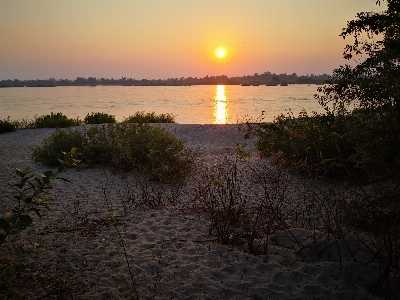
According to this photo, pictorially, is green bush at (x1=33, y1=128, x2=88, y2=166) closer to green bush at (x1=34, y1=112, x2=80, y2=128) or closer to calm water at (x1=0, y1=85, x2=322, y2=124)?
green bush at (x1=34, y1=112, x2=80, y2=128)

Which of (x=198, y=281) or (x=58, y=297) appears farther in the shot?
(x=198, y=281)

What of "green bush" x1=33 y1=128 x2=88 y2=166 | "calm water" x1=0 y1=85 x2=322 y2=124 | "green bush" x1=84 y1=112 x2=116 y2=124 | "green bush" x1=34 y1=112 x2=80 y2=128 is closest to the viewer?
"green bush" x1=33 y1=128 x2=88 y2=166

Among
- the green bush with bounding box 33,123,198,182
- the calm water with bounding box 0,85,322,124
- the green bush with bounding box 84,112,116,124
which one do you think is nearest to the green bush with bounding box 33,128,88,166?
the green bush with bounding box 33,123,198,182

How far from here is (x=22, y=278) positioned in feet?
13.7

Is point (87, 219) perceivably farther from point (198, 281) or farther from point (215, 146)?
point (215, 146)

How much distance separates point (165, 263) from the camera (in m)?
4.53

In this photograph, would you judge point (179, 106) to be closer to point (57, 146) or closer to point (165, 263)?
point (57, 146)

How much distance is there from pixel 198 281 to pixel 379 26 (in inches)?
150

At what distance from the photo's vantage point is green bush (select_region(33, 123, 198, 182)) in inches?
357

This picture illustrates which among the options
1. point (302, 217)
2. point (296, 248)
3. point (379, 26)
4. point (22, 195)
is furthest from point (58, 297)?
point (379, 26)

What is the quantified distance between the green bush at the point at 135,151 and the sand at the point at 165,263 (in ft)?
7.55

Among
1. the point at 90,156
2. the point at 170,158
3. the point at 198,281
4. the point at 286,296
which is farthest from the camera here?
the point at 90,156

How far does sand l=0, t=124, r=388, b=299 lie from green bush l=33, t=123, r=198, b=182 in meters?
2.30

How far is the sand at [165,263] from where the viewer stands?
386cm
